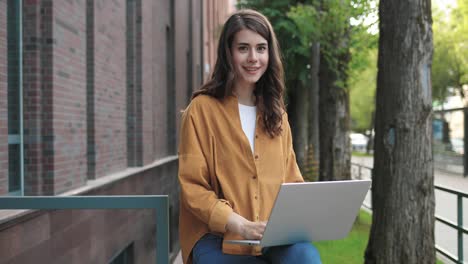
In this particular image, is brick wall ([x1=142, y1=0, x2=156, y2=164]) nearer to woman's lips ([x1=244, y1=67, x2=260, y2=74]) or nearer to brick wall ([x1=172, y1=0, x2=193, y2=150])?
brick wall ([x1=172, y1=0, x2=193, y2=150])

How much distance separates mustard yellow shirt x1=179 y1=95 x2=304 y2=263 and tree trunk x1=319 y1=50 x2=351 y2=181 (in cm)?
873

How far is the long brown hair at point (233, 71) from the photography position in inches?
96.8

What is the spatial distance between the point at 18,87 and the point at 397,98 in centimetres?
321

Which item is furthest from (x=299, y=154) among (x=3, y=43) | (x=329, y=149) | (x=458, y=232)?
(x=3, y=43)

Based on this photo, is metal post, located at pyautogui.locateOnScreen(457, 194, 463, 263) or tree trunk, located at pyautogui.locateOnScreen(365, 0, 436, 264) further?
metal post, located at pyautogui.locateOnScreen(457, 194, 463, 263)

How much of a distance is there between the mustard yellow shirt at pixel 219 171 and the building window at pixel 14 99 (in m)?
2.61

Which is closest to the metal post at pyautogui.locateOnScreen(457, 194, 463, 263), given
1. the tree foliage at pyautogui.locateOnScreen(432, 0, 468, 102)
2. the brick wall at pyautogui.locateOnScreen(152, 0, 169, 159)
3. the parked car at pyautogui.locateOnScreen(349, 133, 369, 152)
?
the brick wall at pyautogui.locateOnScreen(152, 0, 169, 159)

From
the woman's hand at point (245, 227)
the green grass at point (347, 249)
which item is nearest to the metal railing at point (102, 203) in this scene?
the woman's hand at point (245, 227)

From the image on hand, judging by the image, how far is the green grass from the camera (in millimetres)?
7496

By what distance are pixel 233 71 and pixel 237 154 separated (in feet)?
1.26

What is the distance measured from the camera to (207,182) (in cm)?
232

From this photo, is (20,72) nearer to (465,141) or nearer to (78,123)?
(78,123)

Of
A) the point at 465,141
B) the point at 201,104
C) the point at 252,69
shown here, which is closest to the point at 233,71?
the point at 252,69

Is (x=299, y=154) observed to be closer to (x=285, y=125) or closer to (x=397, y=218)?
(x=397, y=218)
